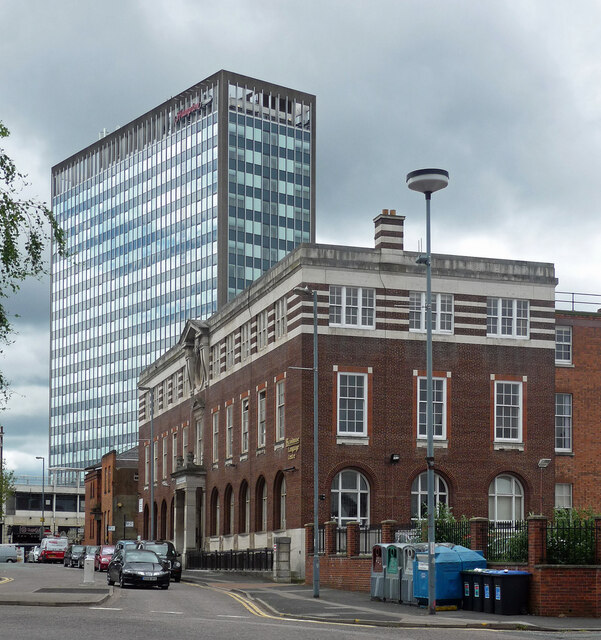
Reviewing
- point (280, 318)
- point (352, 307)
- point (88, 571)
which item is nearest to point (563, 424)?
point (352, 307)

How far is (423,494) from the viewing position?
53.4 m

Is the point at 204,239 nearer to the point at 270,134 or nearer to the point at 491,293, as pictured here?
the point at 270,134

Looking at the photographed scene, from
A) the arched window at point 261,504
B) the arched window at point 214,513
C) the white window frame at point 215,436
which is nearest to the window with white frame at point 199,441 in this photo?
the white window frame at point 215,436

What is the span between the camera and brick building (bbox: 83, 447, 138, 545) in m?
100

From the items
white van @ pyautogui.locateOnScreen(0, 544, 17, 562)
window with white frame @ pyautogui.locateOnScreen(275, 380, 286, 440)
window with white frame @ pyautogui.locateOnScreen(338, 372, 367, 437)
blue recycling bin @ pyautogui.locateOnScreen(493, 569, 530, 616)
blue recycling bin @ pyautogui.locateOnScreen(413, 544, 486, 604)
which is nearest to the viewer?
blue recycling bin @ pyautogui.locateOnScreen(493, 569, 530, 616)

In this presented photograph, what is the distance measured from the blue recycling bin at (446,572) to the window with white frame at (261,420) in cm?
2626

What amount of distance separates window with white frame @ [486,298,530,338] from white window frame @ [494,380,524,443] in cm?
224

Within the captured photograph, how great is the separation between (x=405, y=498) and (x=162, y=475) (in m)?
33.3

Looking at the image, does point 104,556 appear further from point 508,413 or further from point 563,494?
point 563,494

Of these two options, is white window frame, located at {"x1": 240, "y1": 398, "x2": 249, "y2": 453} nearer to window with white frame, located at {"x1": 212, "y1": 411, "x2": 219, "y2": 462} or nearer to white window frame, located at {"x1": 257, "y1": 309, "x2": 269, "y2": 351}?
white window frame, located at {"x1": 257, "y1": 309, "x2": 269, "y2": 351}

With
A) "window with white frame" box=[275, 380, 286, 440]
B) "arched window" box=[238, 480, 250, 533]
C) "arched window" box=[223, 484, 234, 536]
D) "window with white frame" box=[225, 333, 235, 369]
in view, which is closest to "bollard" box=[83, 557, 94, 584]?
"window with white frame" box=[275, 380, 286, 440]

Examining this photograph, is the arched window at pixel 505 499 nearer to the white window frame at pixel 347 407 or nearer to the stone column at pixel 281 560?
the white window frame at pixel 347 407

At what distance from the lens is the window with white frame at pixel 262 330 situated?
59.4 meters

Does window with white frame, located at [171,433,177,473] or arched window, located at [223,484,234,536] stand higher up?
window with white frame, located at [171,433,177,473]
